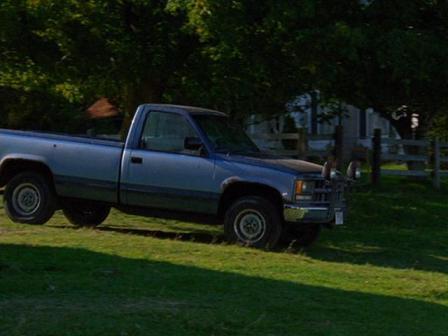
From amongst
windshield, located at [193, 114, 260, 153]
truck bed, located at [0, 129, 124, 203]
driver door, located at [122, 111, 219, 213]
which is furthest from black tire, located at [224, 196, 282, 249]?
truck bed, located at [0, 129, 124, 203]

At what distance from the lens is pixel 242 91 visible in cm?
1391

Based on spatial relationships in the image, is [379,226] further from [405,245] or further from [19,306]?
[19,306]

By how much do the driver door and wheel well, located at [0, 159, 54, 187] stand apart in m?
1.34

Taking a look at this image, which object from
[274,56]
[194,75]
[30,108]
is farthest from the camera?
[30,108]

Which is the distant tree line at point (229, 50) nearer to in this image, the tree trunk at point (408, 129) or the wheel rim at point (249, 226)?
the wheel rim at point (249, 226)

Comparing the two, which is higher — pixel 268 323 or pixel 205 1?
pixel 205 1

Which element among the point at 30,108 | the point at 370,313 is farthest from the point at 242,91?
the point at 30,108

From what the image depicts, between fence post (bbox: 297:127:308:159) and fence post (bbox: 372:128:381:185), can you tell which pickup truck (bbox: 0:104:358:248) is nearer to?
fence post (bbox: 297:127:308:159)

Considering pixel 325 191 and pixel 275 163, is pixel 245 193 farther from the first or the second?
pixel 325 191

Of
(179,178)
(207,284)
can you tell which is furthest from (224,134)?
(207,284)

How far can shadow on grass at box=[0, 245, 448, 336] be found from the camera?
6574 mm

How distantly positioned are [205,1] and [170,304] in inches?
218

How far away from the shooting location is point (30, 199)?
40.6ft

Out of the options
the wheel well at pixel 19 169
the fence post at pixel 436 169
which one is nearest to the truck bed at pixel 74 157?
the wheel well at pixel 19 169
